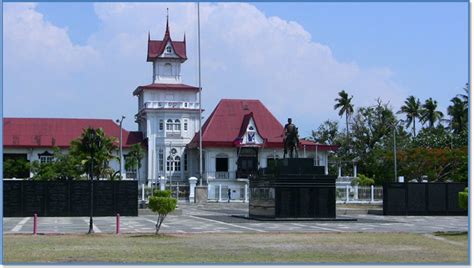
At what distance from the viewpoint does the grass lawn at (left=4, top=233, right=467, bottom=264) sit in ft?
53.2

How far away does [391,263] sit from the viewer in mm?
15672

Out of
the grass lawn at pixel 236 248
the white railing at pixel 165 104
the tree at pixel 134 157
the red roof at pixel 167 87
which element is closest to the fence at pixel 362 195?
the tree at pixel 134 157

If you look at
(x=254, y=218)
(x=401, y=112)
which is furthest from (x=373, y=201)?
(x=401, y=112)

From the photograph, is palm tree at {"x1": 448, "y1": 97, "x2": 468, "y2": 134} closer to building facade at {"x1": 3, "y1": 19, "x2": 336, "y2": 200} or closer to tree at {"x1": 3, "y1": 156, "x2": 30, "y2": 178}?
building facade at {"x1": 3, "y1": 19, "x2": 336, "y2": 200}

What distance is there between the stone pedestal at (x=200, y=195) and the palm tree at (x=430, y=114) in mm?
34919

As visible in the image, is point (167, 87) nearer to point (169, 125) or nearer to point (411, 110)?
point (169, 125)

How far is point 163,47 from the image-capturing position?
7394 centimetres

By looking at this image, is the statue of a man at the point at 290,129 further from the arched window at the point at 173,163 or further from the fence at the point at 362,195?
the arched window at the point at 173,163

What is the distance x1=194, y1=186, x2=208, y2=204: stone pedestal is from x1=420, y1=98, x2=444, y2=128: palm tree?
34.9 meters

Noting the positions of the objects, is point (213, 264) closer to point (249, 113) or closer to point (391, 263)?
point (391, 263)

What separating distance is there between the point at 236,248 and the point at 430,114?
6612cm

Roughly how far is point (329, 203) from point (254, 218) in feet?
10.1

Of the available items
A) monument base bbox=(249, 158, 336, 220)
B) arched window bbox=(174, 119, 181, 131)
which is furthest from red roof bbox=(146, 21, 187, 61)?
monument base bbox=(249, 158, 336, 220)

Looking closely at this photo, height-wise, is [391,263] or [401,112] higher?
[401,112]
